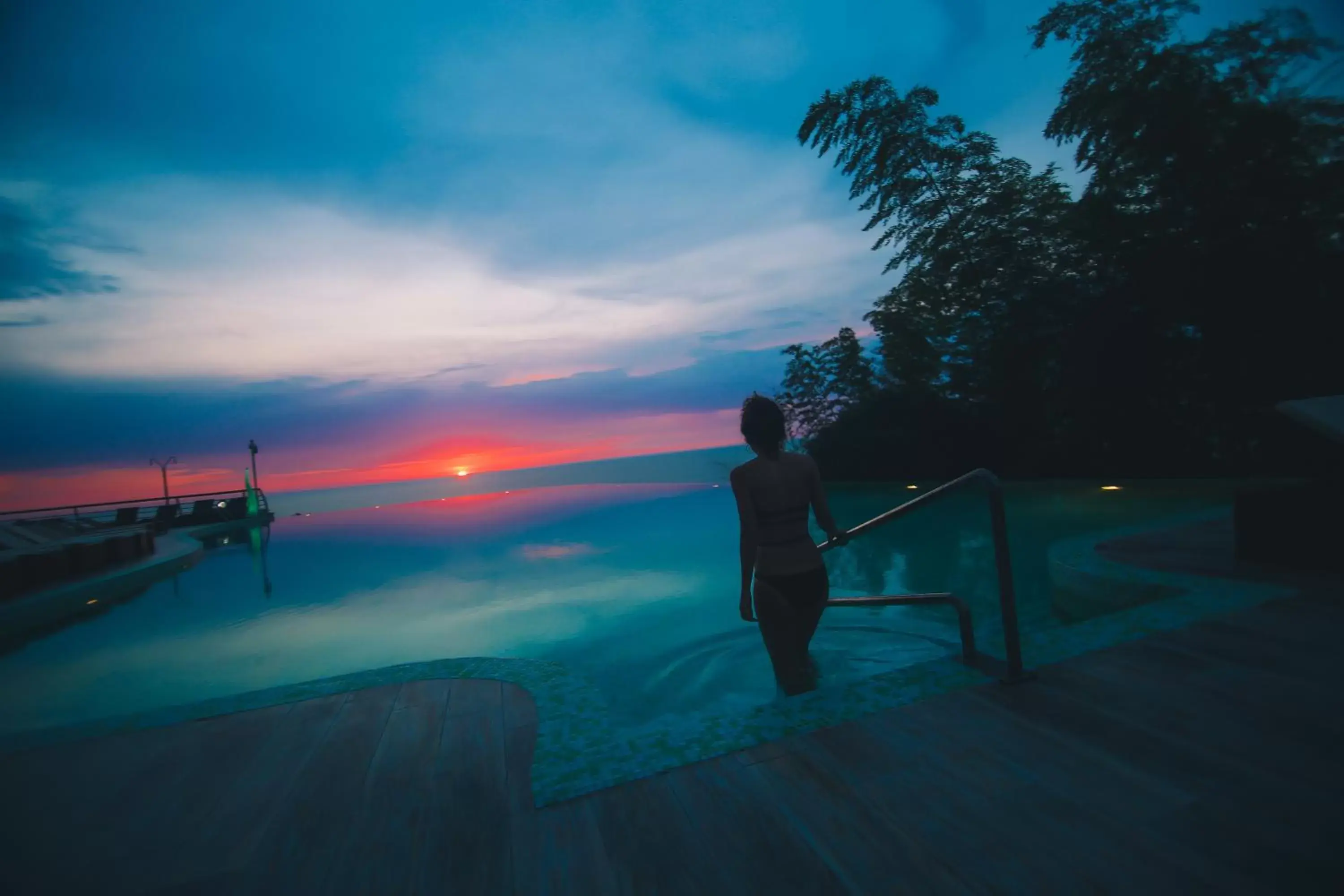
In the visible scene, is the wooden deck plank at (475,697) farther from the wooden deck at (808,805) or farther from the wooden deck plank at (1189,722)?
the wooden deck plank at (1189,722)

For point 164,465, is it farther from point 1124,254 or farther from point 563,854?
point 1124,254

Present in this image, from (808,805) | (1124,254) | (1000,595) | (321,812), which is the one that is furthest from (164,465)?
(1124,254)

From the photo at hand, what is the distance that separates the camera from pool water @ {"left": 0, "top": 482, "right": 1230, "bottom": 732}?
5.12 meters

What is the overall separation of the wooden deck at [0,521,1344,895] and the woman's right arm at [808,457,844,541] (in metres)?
0.90

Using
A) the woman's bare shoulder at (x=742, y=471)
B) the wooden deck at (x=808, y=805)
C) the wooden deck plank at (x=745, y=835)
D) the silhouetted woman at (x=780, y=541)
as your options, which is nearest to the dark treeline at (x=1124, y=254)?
the wooden deck at (x=808, y=805)

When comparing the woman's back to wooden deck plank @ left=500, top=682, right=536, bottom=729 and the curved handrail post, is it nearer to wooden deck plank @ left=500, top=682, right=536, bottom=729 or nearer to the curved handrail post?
the curved handrail post

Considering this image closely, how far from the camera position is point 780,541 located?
105 inches

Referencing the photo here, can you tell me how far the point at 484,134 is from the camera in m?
13.5

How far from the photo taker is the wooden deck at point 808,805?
1.34m

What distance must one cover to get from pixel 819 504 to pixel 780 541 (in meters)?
0.30

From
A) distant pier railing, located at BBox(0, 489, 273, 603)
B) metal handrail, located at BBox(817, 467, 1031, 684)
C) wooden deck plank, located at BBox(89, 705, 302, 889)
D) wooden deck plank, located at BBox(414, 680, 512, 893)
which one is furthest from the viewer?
distant pier railing, located at BBox(0, 489, 273, 603)

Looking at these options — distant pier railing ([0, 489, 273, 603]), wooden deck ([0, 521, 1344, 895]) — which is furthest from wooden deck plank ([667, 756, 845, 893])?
distant pier railing ([0, 489, 273, 603])

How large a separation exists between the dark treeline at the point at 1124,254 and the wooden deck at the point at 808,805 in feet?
36.2

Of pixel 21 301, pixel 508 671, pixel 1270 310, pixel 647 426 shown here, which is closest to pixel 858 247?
pixel 1270 310
